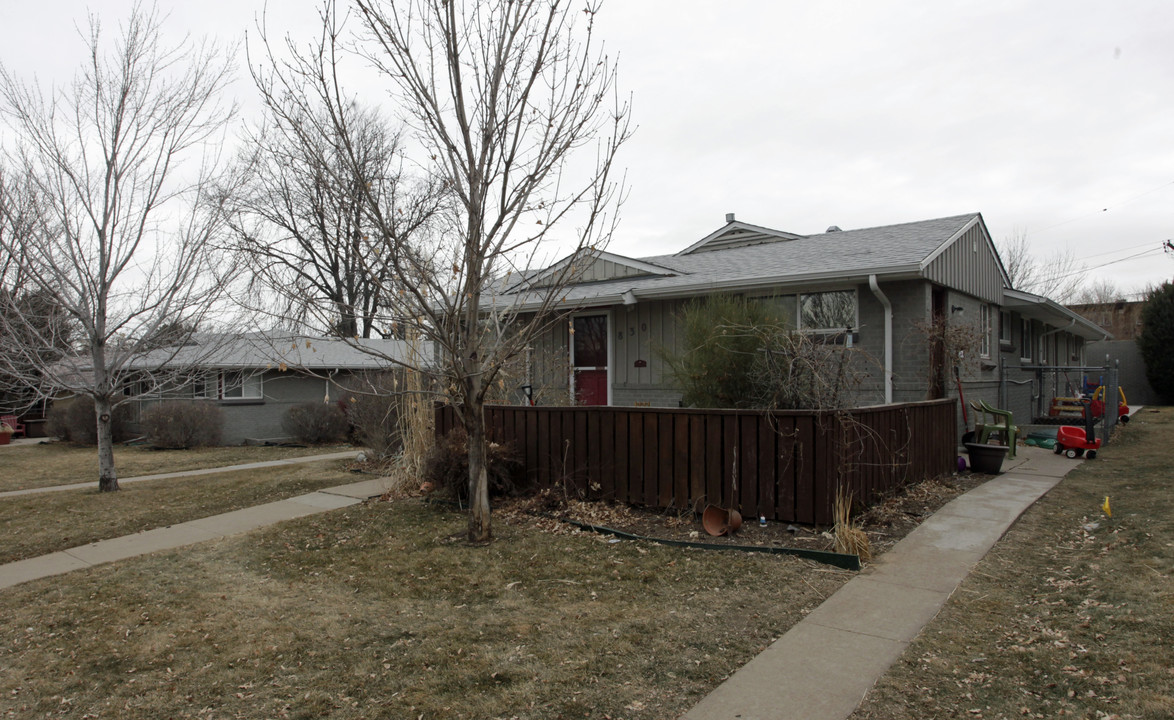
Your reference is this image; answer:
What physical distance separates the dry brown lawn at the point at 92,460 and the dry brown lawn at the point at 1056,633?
1228cm

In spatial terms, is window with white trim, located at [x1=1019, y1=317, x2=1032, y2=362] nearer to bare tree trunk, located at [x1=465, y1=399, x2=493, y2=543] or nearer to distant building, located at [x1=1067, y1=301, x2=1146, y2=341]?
bare tree trunk, located at [x1=465, y1=399, x2=493, y2=543]

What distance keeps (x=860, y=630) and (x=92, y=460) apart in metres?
16.6

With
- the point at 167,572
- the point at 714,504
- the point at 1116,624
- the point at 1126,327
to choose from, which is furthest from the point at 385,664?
the point at 1126,327

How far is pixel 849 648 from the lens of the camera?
4.03 meters

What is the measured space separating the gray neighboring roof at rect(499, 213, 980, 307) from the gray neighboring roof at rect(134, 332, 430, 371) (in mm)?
3048

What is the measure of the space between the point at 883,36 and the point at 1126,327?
3843 centimetres

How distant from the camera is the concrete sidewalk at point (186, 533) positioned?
20.6 ft

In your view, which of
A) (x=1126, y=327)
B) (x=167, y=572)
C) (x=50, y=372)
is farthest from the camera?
(x=1126, y=327)

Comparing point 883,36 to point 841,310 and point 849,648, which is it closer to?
point 841,310

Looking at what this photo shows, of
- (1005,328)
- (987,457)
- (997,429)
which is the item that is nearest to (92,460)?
(987,457)

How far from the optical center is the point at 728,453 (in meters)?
6.80

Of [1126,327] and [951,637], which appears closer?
[951,637]

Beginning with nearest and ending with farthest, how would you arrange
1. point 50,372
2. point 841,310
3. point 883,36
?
point 883,36 < point 50,372 < point 841,310

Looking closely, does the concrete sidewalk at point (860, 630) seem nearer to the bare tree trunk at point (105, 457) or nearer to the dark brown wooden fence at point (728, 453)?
the dark brown wooden fence at point (728, 453)
